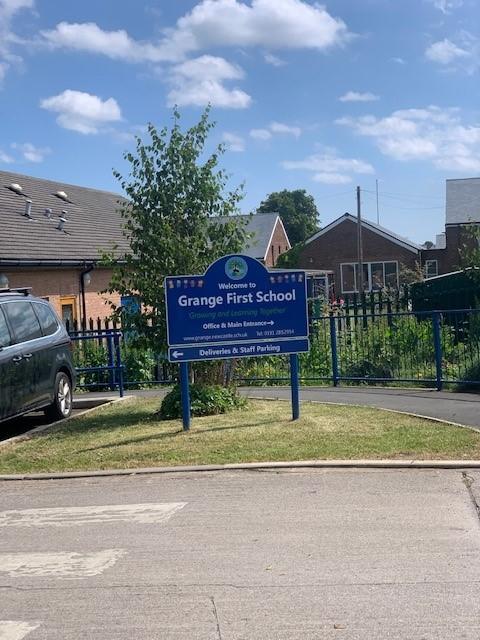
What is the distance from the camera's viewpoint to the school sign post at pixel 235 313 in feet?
32.4

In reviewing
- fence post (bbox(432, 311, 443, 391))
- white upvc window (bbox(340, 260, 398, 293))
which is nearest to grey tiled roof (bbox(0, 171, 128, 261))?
fence post (bbox(432, 311, 443, 391))

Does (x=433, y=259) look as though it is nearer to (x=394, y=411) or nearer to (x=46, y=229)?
(x=46, y=229)

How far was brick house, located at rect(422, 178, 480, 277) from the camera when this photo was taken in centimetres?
4441

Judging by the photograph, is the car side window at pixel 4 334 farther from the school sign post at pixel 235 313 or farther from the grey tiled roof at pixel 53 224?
the grey tiled roof at pixel 53 224

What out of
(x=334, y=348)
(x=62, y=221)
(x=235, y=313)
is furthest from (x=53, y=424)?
(x=62, y=221)

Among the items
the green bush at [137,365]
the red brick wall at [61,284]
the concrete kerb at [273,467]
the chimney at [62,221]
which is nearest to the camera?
the concrete kerb at [273,467]

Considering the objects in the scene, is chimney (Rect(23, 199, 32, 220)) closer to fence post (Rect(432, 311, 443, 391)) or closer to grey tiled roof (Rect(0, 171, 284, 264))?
grey tiled roof (Rect(0, 171, 284, 264))

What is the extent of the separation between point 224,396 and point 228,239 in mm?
2296

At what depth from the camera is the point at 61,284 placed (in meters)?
22.0

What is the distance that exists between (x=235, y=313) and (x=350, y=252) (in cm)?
4382

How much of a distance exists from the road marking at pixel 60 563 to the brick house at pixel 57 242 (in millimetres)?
12460

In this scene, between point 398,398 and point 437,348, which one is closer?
point 398,398

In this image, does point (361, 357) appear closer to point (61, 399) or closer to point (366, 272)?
point (61, 399)

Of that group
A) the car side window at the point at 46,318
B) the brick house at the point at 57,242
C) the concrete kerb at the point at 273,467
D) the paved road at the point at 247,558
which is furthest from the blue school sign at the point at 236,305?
the brick house at the point at 57,242
